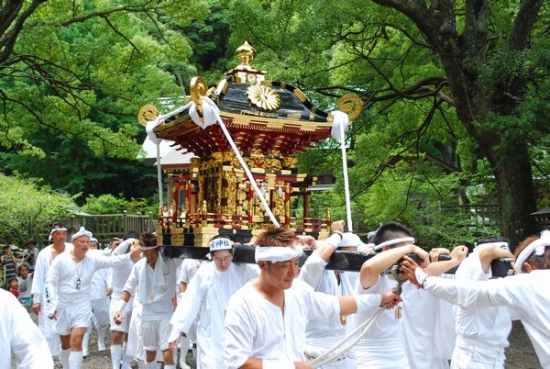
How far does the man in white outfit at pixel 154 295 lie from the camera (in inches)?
367

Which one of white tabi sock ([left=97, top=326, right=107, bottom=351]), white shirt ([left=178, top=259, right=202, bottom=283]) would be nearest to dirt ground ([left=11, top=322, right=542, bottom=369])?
white tabi sock ([left=97, top=326, right=107, bottom=351])

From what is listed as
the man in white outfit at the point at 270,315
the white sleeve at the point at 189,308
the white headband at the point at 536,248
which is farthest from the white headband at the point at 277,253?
the white sleeve at the point at 189,308

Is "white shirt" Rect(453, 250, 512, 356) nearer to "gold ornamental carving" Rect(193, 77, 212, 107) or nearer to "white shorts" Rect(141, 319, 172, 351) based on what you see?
"gold ornamental carving" Rect(193, 77, 212, 107)

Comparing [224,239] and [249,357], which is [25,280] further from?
[249,357]

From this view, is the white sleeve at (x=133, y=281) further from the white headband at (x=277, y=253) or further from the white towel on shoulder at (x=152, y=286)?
the white headband at (x=277, y=253)

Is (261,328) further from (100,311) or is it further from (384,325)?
(100,311)

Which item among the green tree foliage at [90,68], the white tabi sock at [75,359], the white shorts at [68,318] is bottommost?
the white tabi sock at [75,359]

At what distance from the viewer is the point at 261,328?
160 inches

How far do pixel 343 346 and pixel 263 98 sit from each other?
5.35m

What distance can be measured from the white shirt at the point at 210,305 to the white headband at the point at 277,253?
3361 mm

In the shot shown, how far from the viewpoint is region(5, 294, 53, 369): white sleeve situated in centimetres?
364

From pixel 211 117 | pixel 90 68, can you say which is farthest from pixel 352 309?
pixel 90 68

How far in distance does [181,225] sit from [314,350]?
3803 millimetres

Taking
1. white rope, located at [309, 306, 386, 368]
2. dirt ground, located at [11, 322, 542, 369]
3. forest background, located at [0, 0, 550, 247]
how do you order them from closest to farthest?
1. white rope, located at [309, 306, 386, 368]
2. dirt ground, located at [11, 322, 542, 369]
3. forest background, located at [0, 0, 550, 247]
